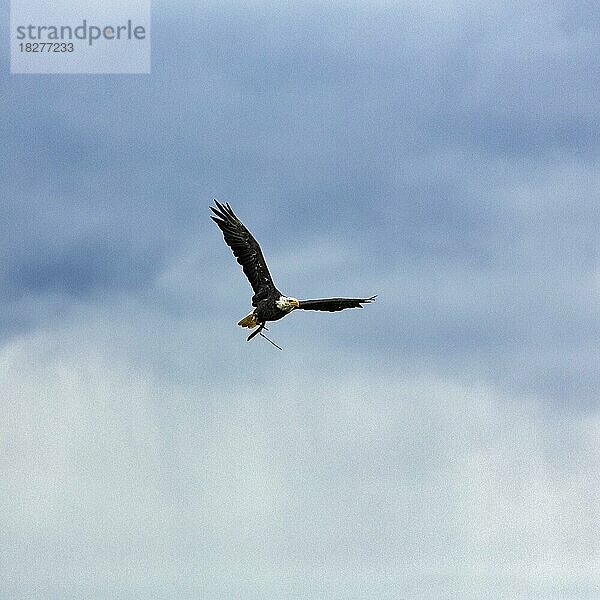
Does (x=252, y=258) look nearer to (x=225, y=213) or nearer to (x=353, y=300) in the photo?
(x=225, y=213)

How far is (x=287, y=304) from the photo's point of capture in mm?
58875

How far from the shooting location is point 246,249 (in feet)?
201

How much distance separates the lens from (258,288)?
6075cm

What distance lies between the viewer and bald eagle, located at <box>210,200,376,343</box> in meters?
58.9

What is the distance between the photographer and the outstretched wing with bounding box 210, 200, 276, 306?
199ft

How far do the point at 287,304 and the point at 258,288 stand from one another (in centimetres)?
277

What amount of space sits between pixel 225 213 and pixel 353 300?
9.93 meters

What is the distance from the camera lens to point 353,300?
58.4m

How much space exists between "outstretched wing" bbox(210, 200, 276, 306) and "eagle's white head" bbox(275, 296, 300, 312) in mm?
1706

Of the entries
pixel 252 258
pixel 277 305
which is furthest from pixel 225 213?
pixel 277 305

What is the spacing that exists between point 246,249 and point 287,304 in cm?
490

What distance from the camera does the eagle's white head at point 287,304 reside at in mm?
58875

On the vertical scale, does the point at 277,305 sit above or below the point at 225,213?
below

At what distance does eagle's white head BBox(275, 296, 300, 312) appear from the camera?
193 ft
